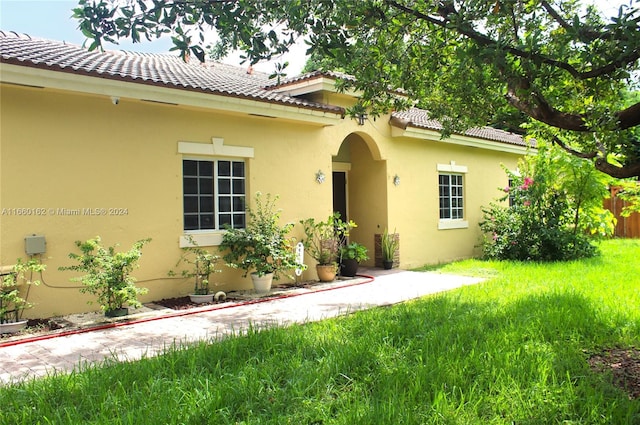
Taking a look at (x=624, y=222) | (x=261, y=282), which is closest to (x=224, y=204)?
(x=261, y=282)

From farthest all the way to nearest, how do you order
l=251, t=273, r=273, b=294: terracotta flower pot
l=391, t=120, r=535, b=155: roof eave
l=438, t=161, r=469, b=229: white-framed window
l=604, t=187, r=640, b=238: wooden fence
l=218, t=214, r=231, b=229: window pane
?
1. l=604, t=187, r=640, b=238: wooden fence
2. l=438, t=161, r=469, b=229: white-framed window
3. l=391, t=120, r=535, b=155: roof eave
4. l=218, t=214, r=231, b=229: window pane
5. l=251, t=273, r=273, b=294: terracotta flower pot

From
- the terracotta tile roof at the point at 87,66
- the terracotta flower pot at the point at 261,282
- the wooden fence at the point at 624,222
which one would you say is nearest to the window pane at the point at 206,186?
the terracotta tile roof at the point at 87,66

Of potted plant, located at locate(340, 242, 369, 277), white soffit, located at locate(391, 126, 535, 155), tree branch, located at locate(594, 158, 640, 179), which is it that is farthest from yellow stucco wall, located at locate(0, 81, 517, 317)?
tree branch, located at locate(594, 158, 640, 179)

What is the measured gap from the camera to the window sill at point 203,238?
945cm

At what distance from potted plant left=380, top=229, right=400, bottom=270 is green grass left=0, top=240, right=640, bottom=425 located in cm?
655

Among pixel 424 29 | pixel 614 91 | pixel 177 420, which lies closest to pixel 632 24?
pixel 614 91

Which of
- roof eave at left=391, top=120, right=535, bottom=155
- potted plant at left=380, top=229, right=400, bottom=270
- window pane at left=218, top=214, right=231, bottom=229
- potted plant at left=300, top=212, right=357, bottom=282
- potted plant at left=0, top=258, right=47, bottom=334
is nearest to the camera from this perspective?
potted plant at left=0, top=258, right=47, bottom=334

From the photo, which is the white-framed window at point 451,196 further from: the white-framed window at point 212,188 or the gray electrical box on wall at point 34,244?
the gray electrical box on wall at point 34,244

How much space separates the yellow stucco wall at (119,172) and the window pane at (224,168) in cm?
43

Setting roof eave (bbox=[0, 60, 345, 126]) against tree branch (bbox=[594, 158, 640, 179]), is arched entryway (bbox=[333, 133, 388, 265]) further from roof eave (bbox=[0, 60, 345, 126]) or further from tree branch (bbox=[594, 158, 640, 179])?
tree branch (bbox=[594, 158, 640, 179])

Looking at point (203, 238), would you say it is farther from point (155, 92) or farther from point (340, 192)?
point (340, 192)

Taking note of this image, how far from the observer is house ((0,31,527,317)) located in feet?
25.0

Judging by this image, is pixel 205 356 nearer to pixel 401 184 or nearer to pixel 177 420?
pixel 177 420

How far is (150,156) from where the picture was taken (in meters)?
9.04
